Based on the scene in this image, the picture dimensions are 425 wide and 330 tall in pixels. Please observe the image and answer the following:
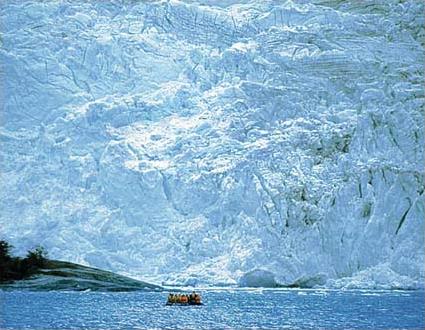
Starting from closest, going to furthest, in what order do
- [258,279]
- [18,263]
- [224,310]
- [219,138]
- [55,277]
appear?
[224,310] < [258,279] < [18,263] < [55,277] < [219,138]

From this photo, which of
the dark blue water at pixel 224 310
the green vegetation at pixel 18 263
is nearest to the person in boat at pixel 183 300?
the dark blue water at pixel 224 310

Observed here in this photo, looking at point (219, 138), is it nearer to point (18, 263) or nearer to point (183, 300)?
point (183, 300)

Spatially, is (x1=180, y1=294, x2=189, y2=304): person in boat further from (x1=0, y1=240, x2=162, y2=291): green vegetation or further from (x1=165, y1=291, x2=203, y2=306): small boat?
(x1=0, y1=240, x2=162, y2=291): green vegetation

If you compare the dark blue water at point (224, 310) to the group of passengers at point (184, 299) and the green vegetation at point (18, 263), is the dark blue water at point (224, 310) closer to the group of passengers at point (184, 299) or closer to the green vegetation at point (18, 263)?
the group of passengers at point (184, 299)

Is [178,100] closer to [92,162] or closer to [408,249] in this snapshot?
[92,162]

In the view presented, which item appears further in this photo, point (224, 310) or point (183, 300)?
point (183, 300)

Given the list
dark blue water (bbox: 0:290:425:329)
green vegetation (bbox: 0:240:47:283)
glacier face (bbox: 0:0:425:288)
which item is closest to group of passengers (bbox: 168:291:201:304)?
dark blue water (bbox: 0:290:425:329)

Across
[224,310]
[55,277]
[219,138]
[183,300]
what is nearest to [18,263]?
[55,277]
